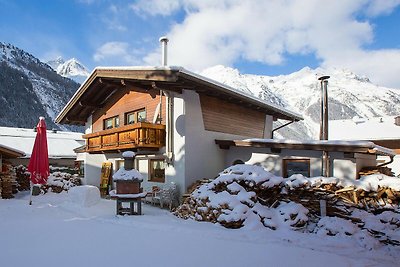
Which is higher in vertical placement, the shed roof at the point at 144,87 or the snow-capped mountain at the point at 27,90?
the snow-capped mountain at the point at 27,90

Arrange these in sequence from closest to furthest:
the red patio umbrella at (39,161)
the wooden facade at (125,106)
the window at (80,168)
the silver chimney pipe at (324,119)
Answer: the silver chimney pipe at (324,119) < the red patio umbrella at (39,161) < the wooden facade at (125,106) < the window at (80,168)

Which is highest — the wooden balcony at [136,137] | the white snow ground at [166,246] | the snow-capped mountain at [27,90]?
the snow-capped mountain at [27,90]

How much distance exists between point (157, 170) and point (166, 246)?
7.62 metres

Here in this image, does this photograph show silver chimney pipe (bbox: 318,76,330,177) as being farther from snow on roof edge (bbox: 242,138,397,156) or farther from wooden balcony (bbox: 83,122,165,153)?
wooden balcony (bbox: 83,122,165,153)

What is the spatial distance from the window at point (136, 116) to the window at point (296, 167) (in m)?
7.07

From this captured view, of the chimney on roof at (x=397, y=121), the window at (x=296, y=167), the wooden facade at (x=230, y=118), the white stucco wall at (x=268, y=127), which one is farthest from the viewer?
the chimney on roof at (x=397, y=121)

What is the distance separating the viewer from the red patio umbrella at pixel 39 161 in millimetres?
12445

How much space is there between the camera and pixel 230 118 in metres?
14.2

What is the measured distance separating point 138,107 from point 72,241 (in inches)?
354

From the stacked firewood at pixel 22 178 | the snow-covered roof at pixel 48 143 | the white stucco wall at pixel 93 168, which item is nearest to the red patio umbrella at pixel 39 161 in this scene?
the white stucco wall at pixel 93 168

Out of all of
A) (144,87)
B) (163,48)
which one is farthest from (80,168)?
(163,48)

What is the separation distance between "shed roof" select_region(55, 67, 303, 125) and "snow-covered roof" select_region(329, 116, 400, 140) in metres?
15.6

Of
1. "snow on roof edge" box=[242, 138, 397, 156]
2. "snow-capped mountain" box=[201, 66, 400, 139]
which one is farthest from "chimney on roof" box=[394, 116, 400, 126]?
"snow-capped mountain" box=[201, 66, 400, 139]

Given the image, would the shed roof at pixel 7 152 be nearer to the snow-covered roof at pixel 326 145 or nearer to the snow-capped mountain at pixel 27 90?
the snow-covered roof at pixel 326 145
